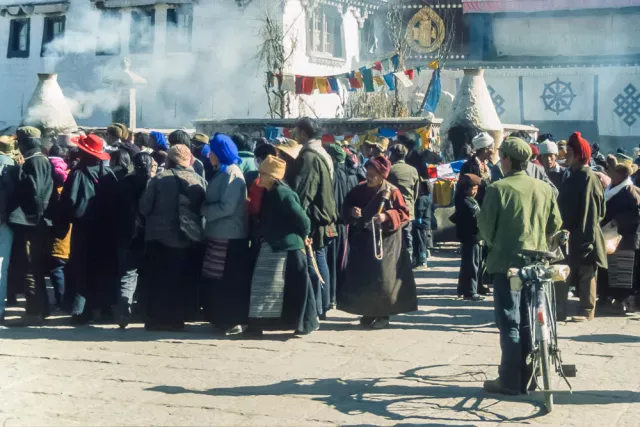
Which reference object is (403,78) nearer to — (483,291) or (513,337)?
(483,291)

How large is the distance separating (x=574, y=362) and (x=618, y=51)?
25432 mm

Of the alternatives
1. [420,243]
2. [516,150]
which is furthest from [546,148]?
[516,150]

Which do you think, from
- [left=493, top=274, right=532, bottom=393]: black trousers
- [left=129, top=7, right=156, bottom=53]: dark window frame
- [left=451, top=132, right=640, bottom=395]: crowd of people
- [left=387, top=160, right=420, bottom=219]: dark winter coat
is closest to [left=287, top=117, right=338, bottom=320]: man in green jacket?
[left=387, top=160, right=420, bottom=219]: dark winter coat

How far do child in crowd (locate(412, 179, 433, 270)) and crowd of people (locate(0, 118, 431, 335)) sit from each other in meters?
3.73

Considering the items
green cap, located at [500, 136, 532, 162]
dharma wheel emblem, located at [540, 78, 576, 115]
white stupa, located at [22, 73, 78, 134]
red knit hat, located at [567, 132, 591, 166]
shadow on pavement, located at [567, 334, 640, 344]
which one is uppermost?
dharma wheel emblem, located at [540, 78, 576, 115]

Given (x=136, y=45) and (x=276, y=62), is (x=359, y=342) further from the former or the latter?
(x=136, y=45)

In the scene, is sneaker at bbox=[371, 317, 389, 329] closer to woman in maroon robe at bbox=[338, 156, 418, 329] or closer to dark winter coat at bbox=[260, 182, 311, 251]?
woman in maroon robe at bbox=[338, 156, 418, 329]

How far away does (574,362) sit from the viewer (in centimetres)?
860

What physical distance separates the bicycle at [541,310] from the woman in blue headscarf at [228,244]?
10.4 ft

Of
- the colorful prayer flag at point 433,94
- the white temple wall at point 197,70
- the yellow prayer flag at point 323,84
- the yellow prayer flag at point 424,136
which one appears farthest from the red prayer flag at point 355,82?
the white temple wall at point 197,70

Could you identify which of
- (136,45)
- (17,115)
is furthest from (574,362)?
(17,115)

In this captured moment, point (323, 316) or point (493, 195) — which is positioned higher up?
point (493, 195)

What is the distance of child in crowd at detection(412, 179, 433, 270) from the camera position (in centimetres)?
1429

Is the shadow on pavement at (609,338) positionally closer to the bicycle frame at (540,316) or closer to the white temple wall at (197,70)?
the bicycle frame at (540,316)
